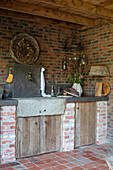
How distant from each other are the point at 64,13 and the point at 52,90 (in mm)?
1697

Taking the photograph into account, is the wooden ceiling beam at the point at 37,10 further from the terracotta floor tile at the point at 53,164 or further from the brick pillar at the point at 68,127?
the terracotta floor tile at the point at 53,164

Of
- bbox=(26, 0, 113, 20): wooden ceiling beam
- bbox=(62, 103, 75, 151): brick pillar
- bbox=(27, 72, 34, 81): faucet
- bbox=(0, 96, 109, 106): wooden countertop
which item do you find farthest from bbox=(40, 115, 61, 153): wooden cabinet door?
bbox=(26, 0, 113, 20): wooden ceiling beam

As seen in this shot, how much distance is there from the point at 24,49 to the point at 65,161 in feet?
7.95

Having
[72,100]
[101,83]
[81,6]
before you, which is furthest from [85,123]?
[81,6]

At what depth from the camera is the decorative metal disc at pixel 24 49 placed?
181 inches

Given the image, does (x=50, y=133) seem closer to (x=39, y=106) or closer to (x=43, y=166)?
(x=39, y=106)

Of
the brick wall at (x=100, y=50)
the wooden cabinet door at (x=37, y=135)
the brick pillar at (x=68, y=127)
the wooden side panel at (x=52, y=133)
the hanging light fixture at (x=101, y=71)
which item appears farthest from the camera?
the brick wall at (x=100, y=50)

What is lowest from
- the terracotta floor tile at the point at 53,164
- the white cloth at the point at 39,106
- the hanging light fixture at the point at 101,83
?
the terracotta floor tile at the point at 53,164

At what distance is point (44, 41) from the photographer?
5.06 metres

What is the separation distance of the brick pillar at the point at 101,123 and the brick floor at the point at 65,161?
0.49 meters

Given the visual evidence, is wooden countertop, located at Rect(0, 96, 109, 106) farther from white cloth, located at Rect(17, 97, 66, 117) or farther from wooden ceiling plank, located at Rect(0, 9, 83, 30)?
wooden ceiling plank, located at Rect(0, 9, 83, 30)

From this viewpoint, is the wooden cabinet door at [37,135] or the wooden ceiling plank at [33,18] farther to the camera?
the wooden ceiling plank at [33,18]

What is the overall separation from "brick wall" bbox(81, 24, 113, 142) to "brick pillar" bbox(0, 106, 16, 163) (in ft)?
7.46

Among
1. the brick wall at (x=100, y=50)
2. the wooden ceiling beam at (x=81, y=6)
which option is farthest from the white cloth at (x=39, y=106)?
the wooden ceiling beam at (x=81, y=6)
